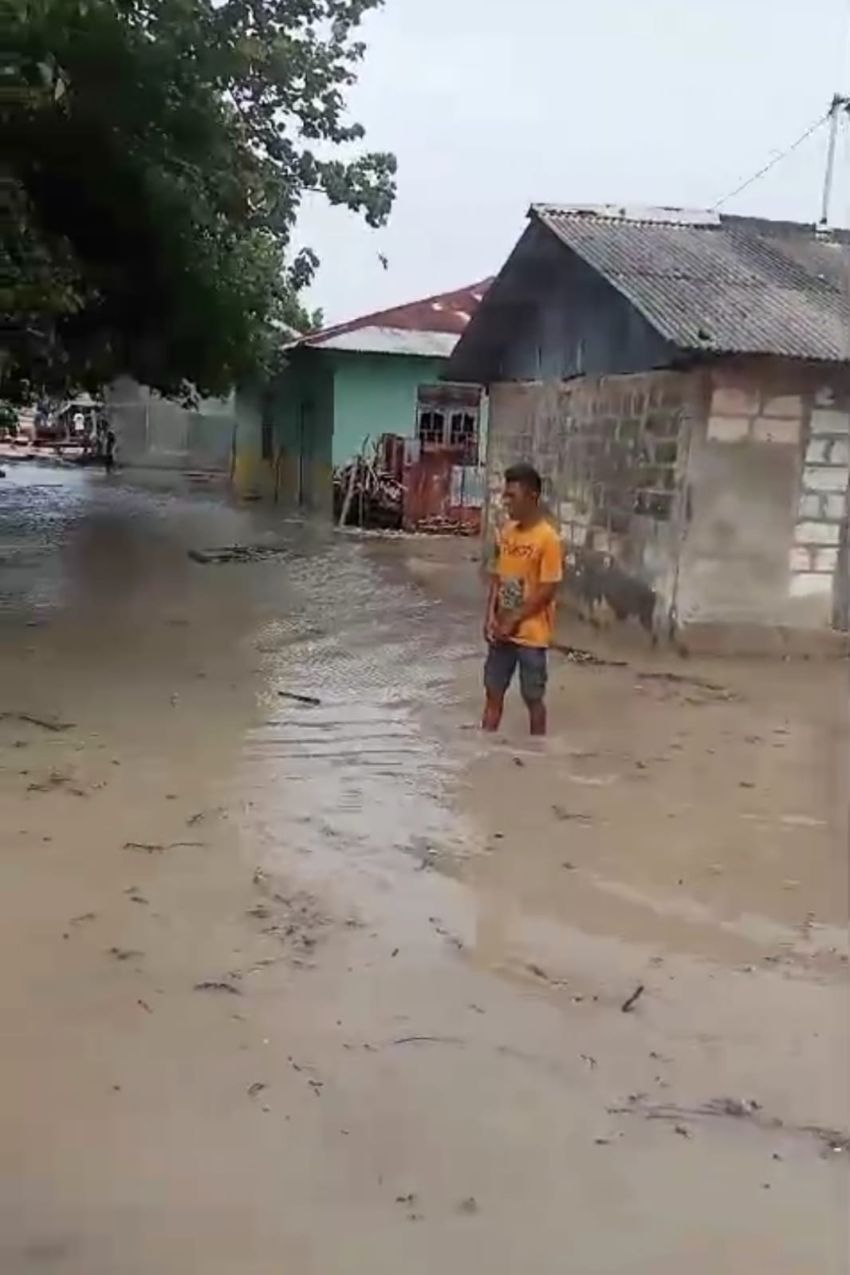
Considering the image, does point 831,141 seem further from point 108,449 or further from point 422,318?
point 108,449

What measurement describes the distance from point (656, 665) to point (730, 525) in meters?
1.27

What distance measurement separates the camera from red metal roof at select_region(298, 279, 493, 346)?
23.1 m

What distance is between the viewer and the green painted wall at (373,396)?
2306 cm

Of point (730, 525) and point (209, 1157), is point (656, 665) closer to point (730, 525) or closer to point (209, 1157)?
point (730, 525)

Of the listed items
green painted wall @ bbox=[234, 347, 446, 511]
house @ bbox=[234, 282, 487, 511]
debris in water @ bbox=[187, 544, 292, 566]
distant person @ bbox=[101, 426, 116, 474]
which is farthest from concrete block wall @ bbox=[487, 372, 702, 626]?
distant person @ bbox=[101, 426, 116, 474]

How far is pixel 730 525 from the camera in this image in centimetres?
1042

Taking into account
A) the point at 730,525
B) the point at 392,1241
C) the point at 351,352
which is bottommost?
the point at 392,1241

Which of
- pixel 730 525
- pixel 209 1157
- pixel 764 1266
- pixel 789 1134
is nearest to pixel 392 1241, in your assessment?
pixel 209 1157

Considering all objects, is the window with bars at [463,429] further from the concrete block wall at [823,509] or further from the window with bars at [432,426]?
the concrete block wall at [823,509]

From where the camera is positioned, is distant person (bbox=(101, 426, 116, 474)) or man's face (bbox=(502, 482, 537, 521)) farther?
distant person (bbox=(101, 426, 116, 474))

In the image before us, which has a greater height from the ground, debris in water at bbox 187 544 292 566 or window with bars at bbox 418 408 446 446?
window with bars at bbox 418 408 446 446

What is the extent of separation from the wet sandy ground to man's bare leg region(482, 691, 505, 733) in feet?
0.43

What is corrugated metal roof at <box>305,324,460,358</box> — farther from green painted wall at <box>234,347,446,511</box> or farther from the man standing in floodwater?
the man standing in floodwater

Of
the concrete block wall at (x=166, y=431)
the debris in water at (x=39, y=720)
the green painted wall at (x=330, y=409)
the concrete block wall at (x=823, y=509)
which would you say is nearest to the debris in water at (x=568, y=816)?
the debris in water at (x=39, y=720)
